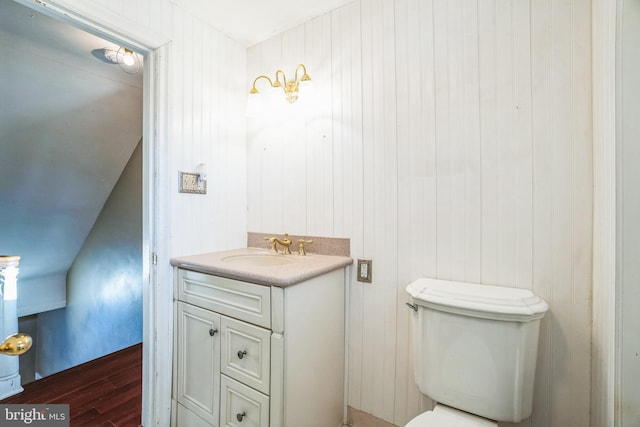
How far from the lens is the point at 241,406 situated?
1208 mm

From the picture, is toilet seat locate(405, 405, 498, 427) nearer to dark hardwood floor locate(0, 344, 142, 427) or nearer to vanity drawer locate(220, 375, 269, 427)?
vanity drawer locate(220, 375, 269, 427)

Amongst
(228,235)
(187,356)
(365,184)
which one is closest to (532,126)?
(365,184)

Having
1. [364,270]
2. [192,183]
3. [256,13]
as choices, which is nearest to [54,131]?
[192,183]

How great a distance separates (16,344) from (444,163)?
1501 millimetres

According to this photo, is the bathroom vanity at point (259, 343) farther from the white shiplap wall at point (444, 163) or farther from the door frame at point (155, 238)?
the white shiplap wall at point (444, 163)

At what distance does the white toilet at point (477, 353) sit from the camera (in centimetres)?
95

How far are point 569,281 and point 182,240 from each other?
1798 millimetres

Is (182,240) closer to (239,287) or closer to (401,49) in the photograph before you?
(239,287)

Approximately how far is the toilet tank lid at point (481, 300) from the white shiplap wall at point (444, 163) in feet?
0.34

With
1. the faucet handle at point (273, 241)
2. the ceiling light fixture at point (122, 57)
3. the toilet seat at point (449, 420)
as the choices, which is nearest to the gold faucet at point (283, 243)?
the faucet handle at point (273, 241)

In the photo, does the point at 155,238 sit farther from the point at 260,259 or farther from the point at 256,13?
the point at 256,13

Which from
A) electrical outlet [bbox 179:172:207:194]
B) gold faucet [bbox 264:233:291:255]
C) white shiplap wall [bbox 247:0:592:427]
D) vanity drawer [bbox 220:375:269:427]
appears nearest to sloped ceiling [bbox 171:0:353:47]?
white shiplap wall [bbox 247:0:592:427]

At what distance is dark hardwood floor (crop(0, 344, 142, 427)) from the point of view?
162 cm

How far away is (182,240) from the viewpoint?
157cm
